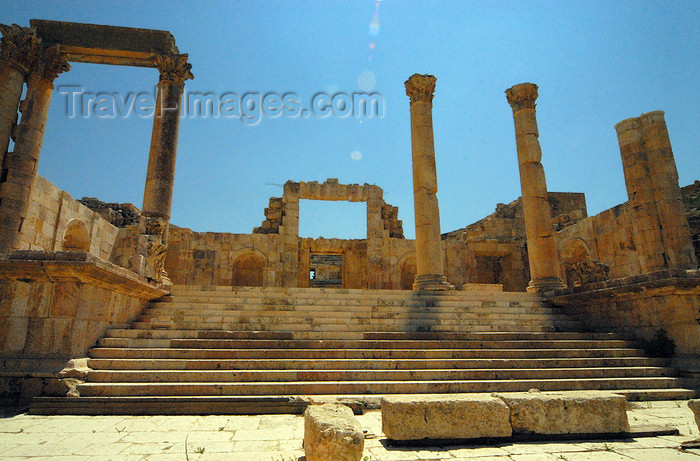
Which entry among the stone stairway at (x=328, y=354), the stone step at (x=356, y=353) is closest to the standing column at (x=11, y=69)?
the stone stairway at (x=328, y=354)

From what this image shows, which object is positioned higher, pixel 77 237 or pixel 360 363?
pixel 77 237

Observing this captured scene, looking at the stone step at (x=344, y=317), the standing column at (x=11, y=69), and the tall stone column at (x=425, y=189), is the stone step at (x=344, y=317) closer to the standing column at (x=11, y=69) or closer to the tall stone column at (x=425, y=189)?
the tall stone column at (x=425, y=189)

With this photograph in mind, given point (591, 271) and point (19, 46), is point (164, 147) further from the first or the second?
point (591, 271)

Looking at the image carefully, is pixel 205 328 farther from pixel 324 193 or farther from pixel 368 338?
pixel 324 193

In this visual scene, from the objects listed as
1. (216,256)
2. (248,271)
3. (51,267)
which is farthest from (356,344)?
(248,271)

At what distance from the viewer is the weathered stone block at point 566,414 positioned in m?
4.33

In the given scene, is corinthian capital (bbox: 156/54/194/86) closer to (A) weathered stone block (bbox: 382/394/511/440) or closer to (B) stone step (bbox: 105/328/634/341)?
(B) stone step (bbox: 105/328/634/341)

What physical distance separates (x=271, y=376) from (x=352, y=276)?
14693 mm

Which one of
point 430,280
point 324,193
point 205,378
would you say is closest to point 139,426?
point 205,378

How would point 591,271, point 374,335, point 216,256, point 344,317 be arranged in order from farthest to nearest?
point 216,256, point 591,271, point 344,317, point 374,335

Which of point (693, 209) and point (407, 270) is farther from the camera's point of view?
point (407, 270)

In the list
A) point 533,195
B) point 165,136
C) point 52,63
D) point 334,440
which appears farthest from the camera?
point 533,195

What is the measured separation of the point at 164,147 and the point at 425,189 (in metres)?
8.28

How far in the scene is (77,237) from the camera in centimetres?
1445
